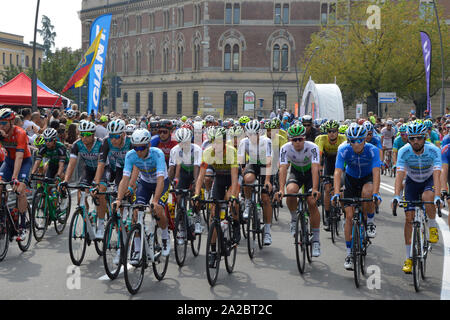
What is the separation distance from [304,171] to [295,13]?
2342 inches

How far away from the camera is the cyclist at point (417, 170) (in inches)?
306

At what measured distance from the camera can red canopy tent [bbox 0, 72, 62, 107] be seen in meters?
22.7

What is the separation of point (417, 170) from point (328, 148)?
3154 millimetres

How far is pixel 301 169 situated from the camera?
356 inches

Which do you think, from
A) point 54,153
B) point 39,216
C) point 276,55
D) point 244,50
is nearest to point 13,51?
point 244,50

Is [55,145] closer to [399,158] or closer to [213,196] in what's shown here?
[213,196]

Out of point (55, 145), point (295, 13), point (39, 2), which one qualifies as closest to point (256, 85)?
point (295, 13)

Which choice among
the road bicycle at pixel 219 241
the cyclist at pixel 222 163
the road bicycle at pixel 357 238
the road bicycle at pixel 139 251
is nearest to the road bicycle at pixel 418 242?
the road bicycle at pixel 357 238

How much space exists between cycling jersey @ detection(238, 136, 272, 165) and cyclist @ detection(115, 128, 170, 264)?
216 centimetres

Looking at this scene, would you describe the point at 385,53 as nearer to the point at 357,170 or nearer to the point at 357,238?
the point at 357,170

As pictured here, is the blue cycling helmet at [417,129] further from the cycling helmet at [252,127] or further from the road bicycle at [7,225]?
the road bicycle at [7,225]

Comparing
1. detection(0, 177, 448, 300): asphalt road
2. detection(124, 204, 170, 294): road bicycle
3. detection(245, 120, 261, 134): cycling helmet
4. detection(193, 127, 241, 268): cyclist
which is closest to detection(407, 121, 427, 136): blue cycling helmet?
detection(0, 177, 448, 300): asphalt road

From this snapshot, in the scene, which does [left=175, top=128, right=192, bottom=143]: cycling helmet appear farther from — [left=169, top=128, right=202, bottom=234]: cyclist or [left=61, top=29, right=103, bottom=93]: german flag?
[left=61, top=29, right=103, bottom=93]: german flag

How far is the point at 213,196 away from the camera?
8.49m
